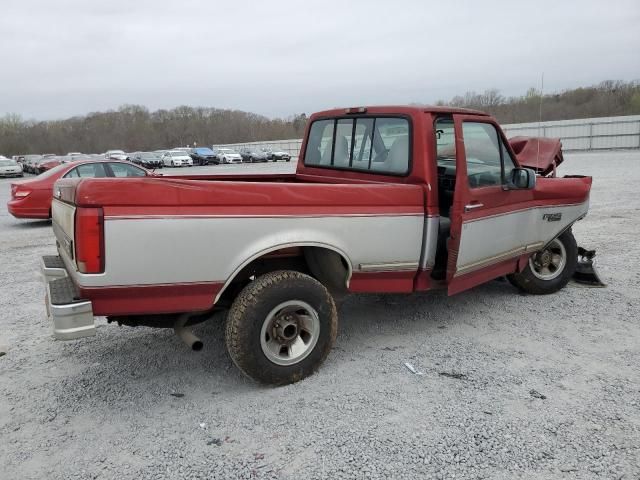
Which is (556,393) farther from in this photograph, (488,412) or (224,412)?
(224,412)

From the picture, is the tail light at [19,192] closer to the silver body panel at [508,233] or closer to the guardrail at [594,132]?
the silver body panel at [508,233]

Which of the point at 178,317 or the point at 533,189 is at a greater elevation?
the point at 533,189

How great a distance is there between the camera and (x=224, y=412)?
3.42m

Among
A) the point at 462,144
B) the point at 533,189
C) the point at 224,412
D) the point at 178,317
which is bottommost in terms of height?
the point at 224,412

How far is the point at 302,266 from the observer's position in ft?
13.6

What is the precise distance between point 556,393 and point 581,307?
208 centimetres

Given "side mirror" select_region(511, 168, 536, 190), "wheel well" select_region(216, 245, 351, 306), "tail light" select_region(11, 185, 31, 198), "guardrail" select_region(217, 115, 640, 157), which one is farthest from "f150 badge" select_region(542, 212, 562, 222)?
"guardrail" select_region(217, 115, 640, 157)

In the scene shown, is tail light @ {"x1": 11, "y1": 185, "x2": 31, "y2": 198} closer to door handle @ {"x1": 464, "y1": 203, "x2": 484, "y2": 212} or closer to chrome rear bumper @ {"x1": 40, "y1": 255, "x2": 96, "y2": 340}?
chrome rear bumper @ {"x1": 40, "y1": 255, "x2": 96, "y2": 340}

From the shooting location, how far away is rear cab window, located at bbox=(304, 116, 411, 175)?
173 inches

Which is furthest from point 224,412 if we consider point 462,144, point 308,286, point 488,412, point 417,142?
point 462,144

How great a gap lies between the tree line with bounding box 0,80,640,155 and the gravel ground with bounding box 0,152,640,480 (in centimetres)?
6673

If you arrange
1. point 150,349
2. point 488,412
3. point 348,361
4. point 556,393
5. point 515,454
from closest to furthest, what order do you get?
point 515,454 < point 488,412 < point 556,393 < point 348,361 < point 150,349

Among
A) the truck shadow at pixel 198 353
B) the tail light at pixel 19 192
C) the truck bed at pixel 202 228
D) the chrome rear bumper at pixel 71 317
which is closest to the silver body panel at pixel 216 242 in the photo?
the truck bed at pixel 202 228

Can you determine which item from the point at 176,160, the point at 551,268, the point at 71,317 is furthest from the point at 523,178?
the point at 176,160
